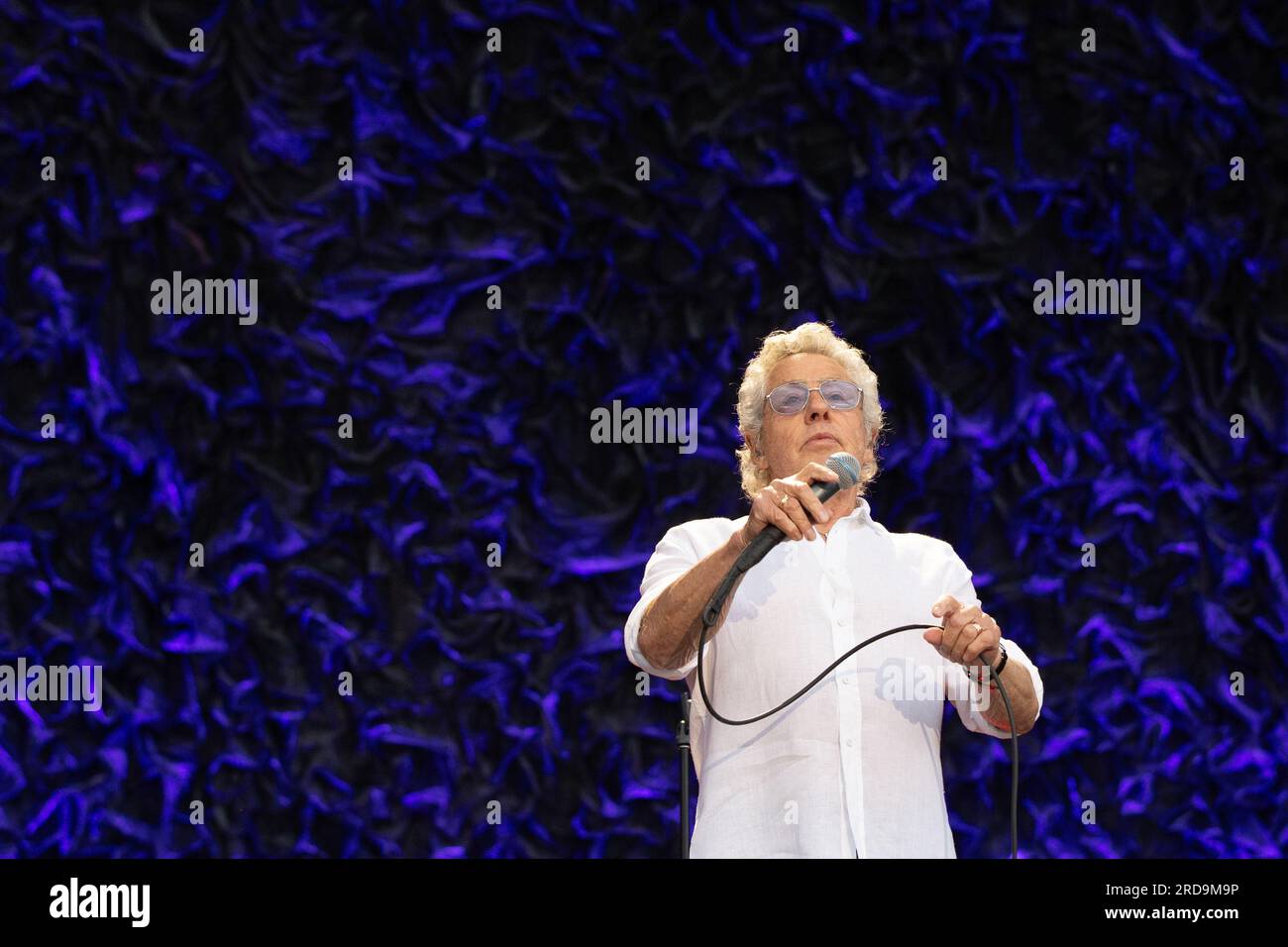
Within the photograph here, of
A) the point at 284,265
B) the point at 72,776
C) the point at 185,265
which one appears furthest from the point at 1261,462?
the point at 72,776

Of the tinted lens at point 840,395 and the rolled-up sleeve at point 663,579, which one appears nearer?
the rolled-up sleeve at point 663,579

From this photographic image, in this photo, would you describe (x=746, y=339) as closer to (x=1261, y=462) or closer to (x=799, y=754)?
(x=1261, y=462)

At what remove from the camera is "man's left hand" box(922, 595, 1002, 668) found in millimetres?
1728

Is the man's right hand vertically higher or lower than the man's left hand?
higher

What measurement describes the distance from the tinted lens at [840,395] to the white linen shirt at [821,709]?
0.63 feet

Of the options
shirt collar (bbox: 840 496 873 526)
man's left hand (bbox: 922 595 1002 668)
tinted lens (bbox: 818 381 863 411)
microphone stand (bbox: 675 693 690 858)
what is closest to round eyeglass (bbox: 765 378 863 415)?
tinted lens (bbox: 818 381 863 411)

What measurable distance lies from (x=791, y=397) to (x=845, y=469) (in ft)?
1.23

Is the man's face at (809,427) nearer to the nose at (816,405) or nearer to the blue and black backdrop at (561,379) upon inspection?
the nose at (816,405)

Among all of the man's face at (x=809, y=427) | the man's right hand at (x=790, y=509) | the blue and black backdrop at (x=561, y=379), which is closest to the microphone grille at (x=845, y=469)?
the man's right hand at (x=790, y=509)

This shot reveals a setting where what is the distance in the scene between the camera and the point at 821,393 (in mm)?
2078

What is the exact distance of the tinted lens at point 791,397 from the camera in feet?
6.84

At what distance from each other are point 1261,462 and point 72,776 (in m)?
2.65

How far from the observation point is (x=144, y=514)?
10.7 feet

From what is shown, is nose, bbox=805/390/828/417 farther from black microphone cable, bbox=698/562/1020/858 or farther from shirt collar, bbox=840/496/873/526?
black microphone cable, bbox=698/562/1020/858
